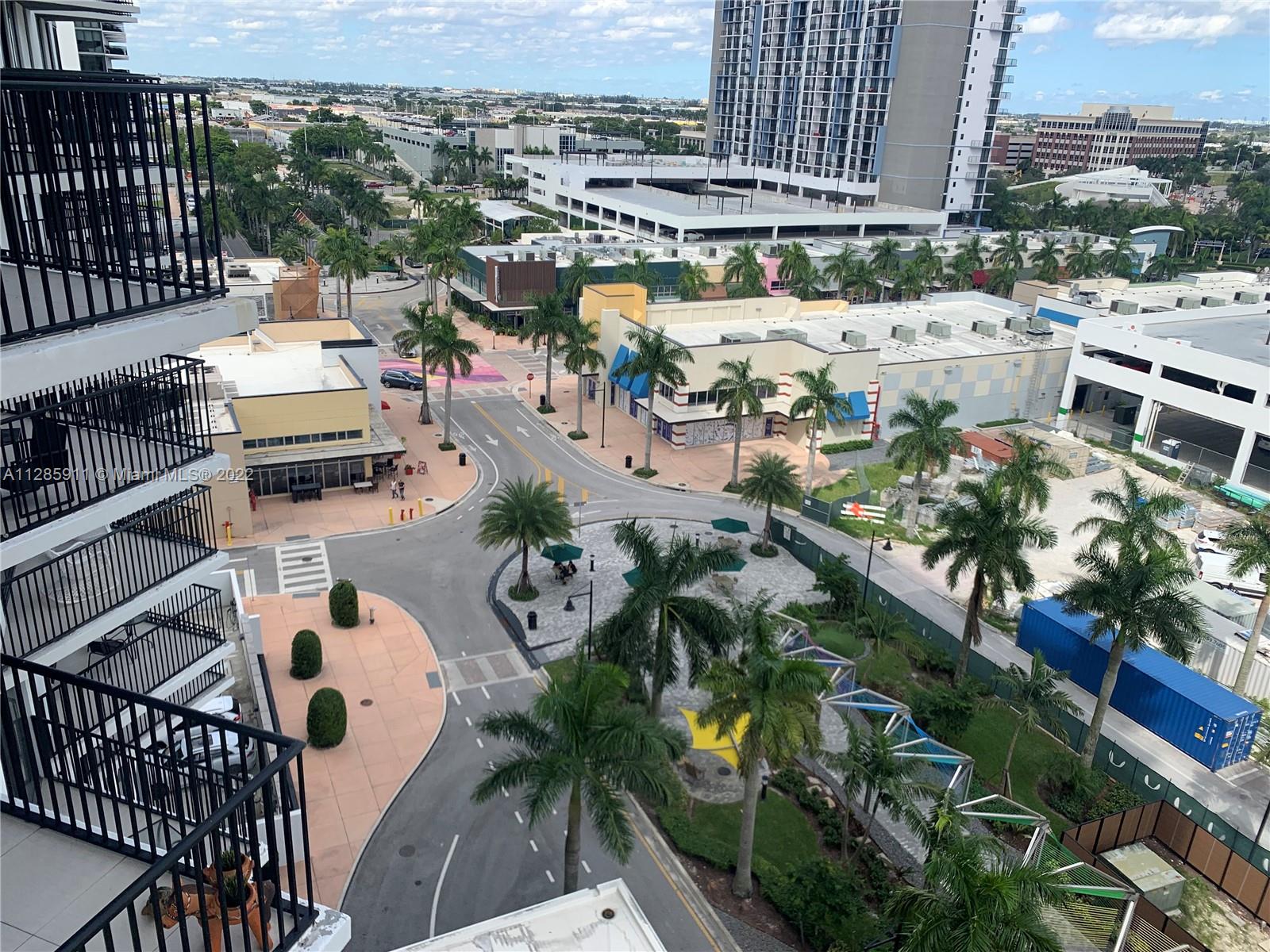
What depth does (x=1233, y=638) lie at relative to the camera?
3859 centimetres

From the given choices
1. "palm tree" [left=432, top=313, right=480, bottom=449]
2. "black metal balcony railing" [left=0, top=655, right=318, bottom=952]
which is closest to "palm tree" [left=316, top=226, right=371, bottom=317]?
"palm tree" [left=432, top=313, right=480, bottom=449]

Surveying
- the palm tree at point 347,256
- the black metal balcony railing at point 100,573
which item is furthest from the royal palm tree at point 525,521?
the palm tree at point 347,256

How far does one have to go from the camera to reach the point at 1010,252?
101688 millimetres

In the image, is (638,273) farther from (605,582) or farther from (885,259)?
(605,582)

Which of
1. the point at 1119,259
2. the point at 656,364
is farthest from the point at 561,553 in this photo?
the point at 1119,259

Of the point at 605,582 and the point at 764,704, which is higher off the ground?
the point at 764,704

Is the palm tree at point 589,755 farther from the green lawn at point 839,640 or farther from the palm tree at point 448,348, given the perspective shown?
the palm tree at point 448,348

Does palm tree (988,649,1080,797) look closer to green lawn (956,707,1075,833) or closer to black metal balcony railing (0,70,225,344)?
green lawn (956,707,1075,833)

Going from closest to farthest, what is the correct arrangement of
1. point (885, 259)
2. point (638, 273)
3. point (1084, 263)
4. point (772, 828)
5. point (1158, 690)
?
point (772, 828)
point (1158, 690)
point (638, 273)
point (885, 259)
point (1084, 263)

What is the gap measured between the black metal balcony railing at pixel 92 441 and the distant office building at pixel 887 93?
446 feet

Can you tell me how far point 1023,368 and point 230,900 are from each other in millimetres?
66197

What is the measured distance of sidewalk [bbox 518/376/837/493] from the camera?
2140 inches

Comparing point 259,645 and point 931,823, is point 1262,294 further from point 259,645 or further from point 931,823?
A: point 259,645

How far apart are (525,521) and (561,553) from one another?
309cm
